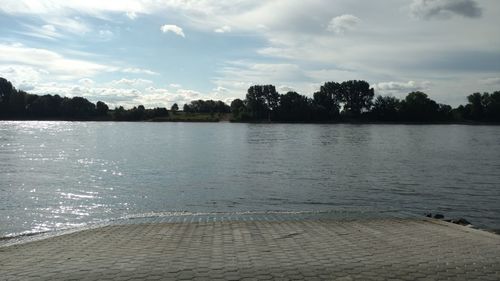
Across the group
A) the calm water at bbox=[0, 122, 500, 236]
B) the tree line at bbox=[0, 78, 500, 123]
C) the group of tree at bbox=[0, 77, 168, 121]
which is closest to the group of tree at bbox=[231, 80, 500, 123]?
the tree line at bbox=[0, 78, 500, 123]

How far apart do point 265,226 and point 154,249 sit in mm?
4315

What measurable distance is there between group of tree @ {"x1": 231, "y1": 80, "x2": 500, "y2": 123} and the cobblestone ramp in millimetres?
174311

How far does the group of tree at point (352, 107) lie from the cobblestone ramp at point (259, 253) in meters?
174

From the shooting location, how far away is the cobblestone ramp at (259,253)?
26.9ft

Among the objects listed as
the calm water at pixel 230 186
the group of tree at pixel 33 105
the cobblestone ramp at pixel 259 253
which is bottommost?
the calm water at pixel 230 186

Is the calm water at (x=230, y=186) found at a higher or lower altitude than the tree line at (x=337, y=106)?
lower

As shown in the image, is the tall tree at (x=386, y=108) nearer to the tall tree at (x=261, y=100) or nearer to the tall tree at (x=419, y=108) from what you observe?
the tall tree at (x=419, y=108)

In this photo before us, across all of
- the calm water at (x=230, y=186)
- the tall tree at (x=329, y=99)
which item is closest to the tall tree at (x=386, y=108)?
the tall tree at (x=329, y=99)

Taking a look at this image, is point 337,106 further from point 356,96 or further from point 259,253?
point 259,253

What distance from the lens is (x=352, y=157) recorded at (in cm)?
4684

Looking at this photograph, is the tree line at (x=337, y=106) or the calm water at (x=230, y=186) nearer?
the calm water at (x=230, y=186)

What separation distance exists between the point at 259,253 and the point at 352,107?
185205 millimetres

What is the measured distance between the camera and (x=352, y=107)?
190 metres

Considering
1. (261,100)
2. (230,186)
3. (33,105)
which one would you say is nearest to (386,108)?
(261,100)
